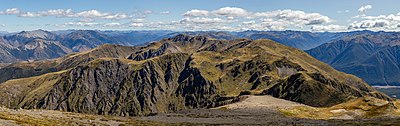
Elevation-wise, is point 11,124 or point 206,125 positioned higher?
point 11,124

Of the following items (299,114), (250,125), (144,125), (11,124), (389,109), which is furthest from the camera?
(299,114)

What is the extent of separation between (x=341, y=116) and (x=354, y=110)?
51.2 feet

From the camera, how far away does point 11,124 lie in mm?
64000

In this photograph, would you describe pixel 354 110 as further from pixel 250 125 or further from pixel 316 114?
pixel 250 125

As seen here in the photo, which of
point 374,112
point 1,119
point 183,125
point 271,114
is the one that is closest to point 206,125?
point 183,125

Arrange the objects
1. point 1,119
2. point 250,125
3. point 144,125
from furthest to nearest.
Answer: point 250,125 → point 144,125 → point 1,119

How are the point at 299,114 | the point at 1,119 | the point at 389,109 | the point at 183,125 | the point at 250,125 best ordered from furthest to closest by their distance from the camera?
the point at 299,114
the point at 389,109
the point at 250,125
the point at 183,125
the point at 1,119

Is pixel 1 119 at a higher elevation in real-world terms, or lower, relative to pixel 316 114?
higher

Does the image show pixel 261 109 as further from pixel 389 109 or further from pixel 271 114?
pixel 389 109

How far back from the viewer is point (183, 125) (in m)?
108

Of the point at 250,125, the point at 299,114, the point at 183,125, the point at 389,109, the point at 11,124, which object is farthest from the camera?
the point at 299,114

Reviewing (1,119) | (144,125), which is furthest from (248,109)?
(1,119)

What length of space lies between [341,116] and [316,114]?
13.8 metres

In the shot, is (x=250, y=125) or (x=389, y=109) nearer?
(x=250, y=125)
